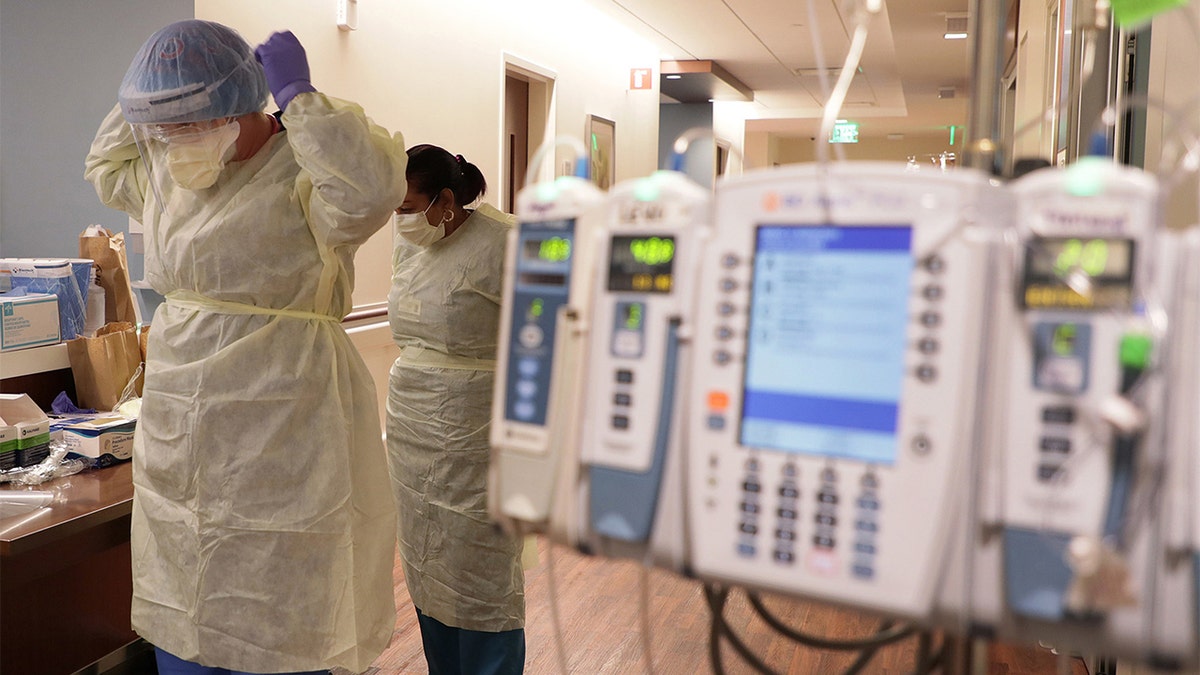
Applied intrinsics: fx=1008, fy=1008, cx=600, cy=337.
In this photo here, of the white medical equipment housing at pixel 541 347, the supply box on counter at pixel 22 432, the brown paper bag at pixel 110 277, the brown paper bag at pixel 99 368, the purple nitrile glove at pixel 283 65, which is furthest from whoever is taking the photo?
the brown paper bag at pixel 110 277

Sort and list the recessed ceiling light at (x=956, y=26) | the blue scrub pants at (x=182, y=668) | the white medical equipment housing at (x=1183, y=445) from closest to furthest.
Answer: the white medical equipment housing at (x=1183, y=445) < the blue scrub pants at (x=182, y=668) < the recessed ceiling light at (x=956, y=26)

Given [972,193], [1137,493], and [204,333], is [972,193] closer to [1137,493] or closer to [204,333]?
[1137,493]

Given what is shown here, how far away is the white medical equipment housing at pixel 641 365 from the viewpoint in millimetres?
779

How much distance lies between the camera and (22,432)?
208 cm

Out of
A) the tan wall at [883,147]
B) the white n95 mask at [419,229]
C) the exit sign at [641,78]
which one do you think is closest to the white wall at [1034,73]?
the white n95 mask at [419,229]

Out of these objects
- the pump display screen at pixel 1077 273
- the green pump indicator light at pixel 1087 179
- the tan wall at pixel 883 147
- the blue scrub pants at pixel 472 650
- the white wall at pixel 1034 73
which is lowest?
the blue scrub pants at pixel 472 650

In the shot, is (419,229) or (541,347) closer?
(541,347)

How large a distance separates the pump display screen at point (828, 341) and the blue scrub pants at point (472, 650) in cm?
169

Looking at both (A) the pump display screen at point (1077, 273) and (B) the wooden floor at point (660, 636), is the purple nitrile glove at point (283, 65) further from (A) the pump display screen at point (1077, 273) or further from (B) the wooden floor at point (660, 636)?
(B) the wooden floor at point (660, 636)

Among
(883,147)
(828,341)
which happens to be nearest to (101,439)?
(828,341)

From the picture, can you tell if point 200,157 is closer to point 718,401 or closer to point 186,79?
point 186,79

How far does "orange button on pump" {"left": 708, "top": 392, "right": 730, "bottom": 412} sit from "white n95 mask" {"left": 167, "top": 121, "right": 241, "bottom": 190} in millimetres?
1239

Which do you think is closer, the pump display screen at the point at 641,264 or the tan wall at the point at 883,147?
the pump display screen at the point at 641,264

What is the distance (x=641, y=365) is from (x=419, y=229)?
164 cm
